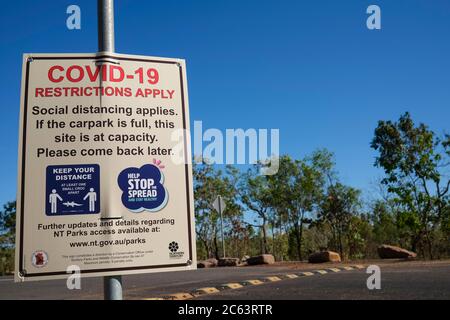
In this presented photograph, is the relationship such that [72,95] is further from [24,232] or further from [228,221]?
[228,221]

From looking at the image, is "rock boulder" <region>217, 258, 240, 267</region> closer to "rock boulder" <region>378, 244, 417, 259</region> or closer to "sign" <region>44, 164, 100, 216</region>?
"rock boulder" <region>378, 244, 417, 259</region>

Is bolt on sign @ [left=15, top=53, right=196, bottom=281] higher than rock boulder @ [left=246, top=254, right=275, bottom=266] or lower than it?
higher

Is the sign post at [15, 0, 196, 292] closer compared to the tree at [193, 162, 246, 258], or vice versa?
the sign post at [15, 0, 196, 292]

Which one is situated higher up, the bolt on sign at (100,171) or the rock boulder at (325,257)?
the bolt on sign at (100,171)

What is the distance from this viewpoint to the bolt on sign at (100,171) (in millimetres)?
2334

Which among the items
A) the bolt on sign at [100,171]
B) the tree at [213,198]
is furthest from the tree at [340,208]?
the bolt on sign at [100,171]

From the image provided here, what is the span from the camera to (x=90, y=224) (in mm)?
2361

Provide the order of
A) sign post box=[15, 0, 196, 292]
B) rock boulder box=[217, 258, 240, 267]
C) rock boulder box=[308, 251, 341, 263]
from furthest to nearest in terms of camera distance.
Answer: rock boulder box=[217, 258, 240, 267] → rock boulder box=[308, 251, 341, 263] → sign post box=[15, 0, 196, 292]

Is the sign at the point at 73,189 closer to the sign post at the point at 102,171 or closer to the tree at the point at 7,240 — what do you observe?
the sign post at the point at 102,171

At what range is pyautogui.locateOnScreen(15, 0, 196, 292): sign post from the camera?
2.33 meters

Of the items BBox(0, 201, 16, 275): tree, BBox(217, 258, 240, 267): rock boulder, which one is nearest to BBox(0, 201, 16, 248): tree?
BBox(0, 201, 16, 275): tree

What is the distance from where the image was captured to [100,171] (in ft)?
7.89
